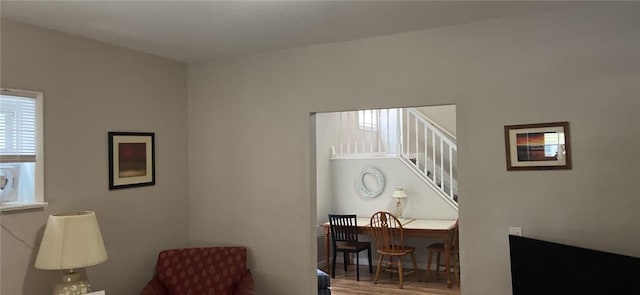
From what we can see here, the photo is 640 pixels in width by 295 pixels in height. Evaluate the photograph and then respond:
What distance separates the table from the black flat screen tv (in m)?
2.64

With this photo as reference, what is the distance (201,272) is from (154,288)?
1.20ft

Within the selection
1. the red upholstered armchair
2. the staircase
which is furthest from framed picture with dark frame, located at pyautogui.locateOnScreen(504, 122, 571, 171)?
the staircase

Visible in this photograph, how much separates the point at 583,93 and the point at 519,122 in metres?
0.40

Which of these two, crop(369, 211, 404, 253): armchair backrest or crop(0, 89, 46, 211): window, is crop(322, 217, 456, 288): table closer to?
crop(369, 211, 404, 253): armchair backrest

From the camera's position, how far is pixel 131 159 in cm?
365

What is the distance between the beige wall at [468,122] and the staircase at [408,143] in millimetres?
2287

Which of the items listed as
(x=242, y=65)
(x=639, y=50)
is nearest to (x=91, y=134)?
(x=242, y=65)

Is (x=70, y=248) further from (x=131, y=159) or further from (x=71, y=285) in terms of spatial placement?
(x=131, y=159)

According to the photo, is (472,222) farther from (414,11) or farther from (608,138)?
(414,11)

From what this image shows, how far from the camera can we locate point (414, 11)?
9.25 ft

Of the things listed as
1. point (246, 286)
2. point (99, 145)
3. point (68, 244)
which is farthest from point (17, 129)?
point (246, 286)

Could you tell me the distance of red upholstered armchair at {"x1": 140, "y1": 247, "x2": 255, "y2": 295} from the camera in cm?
360

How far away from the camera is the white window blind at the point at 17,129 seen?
9.27ft

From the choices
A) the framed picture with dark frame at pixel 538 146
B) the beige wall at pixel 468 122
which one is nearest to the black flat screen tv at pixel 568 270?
the beige wall at pixel 468 122
